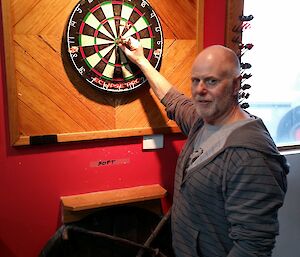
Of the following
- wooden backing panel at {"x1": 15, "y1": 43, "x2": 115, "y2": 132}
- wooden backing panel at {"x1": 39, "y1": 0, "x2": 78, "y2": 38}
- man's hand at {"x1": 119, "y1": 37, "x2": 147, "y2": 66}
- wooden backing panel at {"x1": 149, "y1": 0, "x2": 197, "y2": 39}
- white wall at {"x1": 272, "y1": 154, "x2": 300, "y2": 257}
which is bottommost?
white wall at {"x1": 272, "y1": 154, "x2": 300, "y2": 257}

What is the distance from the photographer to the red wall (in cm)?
156

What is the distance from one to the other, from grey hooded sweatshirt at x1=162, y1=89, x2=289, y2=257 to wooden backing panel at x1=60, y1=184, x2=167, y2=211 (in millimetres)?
235

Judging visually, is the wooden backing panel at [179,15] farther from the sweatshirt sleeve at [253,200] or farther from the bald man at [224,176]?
the sweatshirt sleeve at [253,200]

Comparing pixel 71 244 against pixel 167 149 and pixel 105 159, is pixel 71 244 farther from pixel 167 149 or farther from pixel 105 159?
pixel 167 149

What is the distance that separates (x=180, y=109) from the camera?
1.69 metres

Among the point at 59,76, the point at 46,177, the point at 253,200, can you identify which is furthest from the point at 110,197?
the point at 253,200

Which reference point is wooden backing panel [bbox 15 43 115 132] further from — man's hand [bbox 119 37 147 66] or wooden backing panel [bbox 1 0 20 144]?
man's hand [bbox 119 37 147 66]

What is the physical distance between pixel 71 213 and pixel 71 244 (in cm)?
15

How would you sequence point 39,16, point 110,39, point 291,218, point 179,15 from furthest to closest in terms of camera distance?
point 291,218
point 179,15
point 110,39
point 39,16

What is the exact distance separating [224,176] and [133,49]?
2.44 ft

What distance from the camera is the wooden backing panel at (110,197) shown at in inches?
62.8

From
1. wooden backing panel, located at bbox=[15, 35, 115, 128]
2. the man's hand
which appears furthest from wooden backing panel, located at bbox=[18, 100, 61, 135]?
the man's hand

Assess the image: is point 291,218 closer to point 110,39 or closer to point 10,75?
point 110,39

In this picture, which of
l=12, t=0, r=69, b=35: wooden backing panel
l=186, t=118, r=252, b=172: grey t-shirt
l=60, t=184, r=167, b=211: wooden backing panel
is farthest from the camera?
l=60, t=184, r=167, b=211: wooden backing panel
